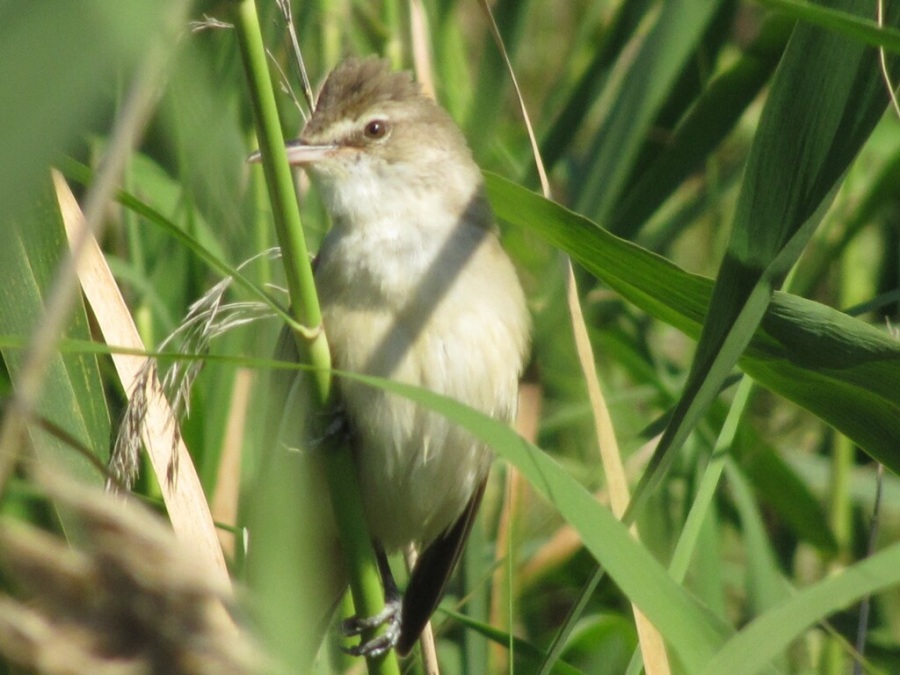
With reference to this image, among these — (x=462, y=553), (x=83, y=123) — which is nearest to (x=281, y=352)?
(x=462, y=553)

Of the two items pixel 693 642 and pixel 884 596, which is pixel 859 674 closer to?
pixel 693 642

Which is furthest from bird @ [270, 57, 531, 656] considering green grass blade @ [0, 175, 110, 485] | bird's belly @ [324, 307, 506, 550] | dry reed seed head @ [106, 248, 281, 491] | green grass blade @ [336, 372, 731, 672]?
green grass blade @ [336, 372, 731, 672]

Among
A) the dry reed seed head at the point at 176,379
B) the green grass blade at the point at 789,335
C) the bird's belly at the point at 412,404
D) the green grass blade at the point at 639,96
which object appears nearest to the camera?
the green grass blade at the point at 789,335

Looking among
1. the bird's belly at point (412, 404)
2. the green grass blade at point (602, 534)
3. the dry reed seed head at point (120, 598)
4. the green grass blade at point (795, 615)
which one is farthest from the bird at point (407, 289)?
the dry reed seed head at point (120, 598)

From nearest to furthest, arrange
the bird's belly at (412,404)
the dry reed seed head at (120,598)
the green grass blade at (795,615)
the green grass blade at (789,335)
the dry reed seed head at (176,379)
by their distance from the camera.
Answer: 1. the dry reed seed head at (120,598)
2. the green grass blade at (795,615)
3. the green grass blade at (789,335)
4. the dry reed seed head at (176,379)
5. the bird's belly at (412,404)

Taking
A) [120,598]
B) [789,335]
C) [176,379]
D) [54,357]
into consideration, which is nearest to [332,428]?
[176,379]

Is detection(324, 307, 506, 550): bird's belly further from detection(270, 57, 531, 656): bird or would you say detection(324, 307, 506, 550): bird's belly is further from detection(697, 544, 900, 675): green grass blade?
detection(697, 544, 900, 675): green grass blade

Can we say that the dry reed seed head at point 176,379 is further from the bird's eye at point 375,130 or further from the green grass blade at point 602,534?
the bird's eye at point 375,130
